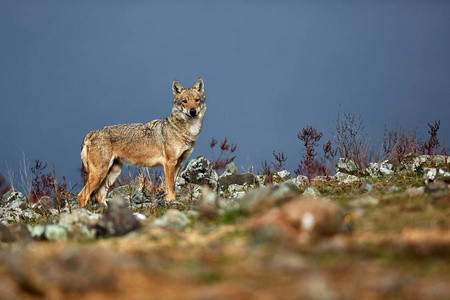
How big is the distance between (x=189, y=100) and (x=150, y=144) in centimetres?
159

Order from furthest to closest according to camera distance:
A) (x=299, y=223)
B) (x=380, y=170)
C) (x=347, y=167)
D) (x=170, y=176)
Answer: (x=347, y=167)
(x=380, y=170)
(x=170, y=176)
(x=299, y=223)

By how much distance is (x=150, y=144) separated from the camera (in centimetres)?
1257

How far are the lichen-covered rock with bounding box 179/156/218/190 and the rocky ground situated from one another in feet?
27.1

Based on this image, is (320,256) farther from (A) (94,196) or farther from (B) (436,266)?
(A) (94,196)

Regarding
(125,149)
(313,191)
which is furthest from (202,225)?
(125,149)

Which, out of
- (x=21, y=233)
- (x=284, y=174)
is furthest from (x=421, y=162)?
(x=21, y=233)

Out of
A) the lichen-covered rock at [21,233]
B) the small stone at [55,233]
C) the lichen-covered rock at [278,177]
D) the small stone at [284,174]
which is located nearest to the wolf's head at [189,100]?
the lichen-covered rock at [278,177]

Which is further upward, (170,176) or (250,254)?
(170,176)

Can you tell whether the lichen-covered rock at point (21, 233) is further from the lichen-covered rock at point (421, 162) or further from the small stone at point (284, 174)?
the lichen-covered rock at point (421, 162)

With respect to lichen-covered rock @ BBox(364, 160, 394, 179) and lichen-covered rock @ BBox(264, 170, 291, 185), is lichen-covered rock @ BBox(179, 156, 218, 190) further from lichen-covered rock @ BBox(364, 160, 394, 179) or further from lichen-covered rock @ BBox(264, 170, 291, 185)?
lichen-covered rock @ BBox(364, 160, 394, 179)

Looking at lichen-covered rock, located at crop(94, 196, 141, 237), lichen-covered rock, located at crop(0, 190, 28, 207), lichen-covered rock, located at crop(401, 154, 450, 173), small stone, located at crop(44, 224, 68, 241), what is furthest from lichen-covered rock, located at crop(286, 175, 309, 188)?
lichen-covered rock, located at crop(0, 190, 28, 207)

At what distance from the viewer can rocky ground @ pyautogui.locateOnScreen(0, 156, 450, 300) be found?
10.4 feet

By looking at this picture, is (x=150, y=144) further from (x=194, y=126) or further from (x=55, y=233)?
(x=55, y=233)

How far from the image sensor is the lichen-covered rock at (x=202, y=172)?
14688 mm
